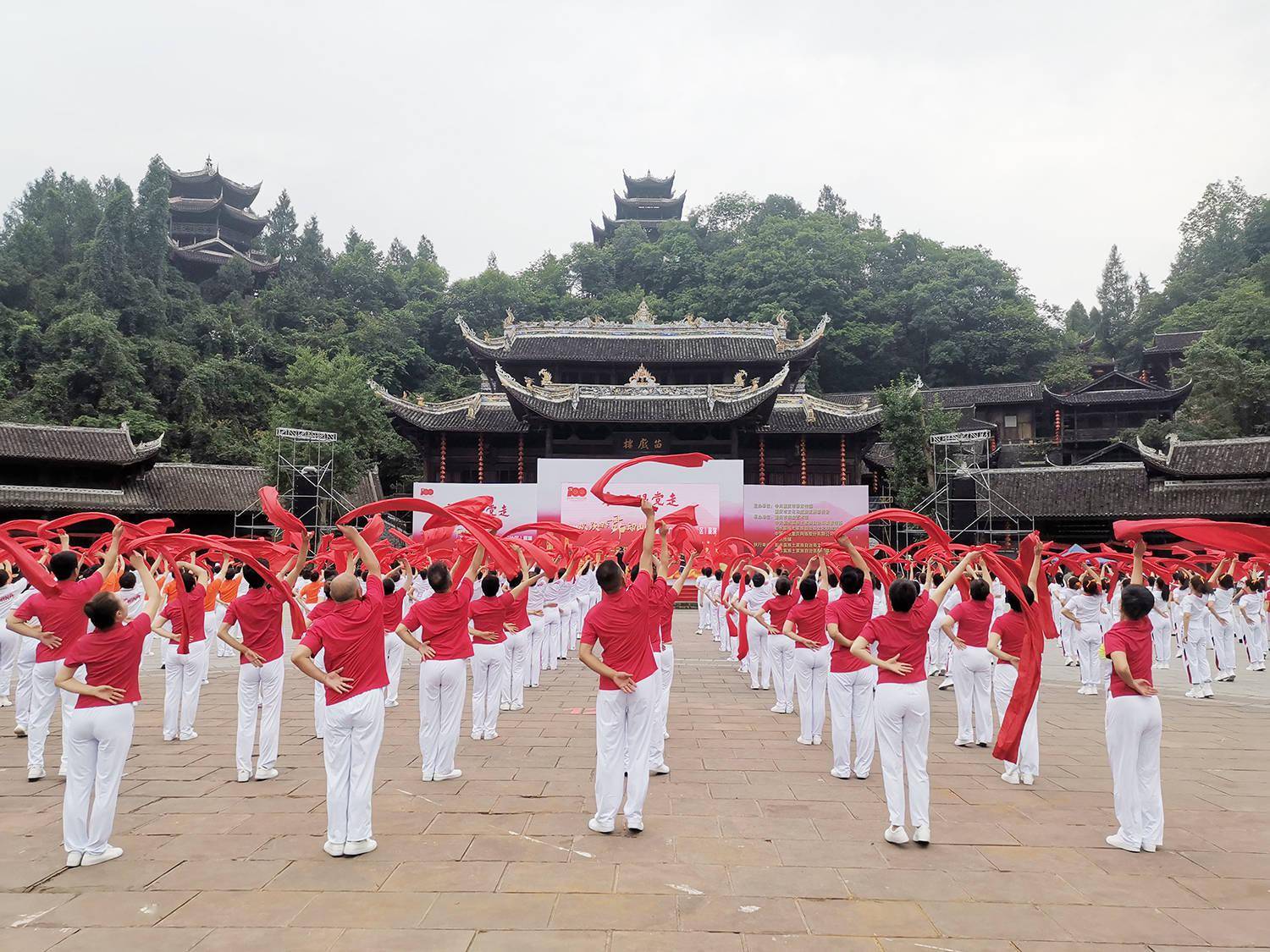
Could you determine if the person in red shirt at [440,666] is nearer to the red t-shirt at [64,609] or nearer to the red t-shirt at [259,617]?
the red t-shirt at [259,617]

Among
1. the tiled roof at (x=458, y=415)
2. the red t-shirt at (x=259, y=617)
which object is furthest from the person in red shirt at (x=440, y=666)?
the tiled roof at (x=458, y=415)

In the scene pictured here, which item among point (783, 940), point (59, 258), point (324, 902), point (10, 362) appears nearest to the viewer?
point (783, 940)

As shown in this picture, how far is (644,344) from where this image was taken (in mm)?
30969

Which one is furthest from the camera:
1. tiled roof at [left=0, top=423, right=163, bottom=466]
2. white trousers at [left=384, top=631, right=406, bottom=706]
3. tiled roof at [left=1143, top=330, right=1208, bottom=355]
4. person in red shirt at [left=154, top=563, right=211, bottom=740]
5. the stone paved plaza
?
tiled roof at [left=1143, top=330, right=1208, bottom=355]

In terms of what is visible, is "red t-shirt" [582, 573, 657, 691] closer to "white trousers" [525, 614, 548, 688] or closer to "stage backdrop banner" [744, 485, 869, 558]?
"white trousers" [525, 614, 548, 688]

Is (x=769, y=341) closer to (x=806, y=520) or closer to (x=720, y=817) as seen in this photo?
(x=806, y=520)

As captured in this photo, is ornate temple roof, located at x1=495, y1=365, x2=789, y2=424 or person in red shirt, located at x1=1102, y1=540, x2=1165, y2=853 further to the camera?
ornate temple roof, located at x1=495, y1=365, x2=789, y2=424

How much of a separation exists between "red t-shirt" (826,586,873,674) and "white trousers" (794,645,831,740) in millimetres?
954

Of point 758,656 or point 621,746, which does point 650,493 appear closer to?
point 758,656

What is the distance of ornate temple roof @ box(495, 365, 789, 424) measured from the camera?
26.1 m

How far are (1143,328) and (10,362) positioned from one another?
63898 millimetres

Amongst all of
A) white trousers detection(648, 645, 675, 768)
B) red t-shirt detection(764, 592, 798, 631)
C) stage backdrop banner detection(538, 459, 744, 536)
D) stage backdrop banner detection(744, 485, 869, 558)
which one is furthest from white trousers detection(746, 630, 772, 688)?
stage backdrop banner detection(744, 485, 869, 558)

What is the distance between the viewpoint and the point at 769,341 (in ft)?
100

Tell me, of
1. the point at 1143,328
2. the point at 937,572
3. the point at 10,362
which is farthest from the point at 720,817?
the point at 1143,328
